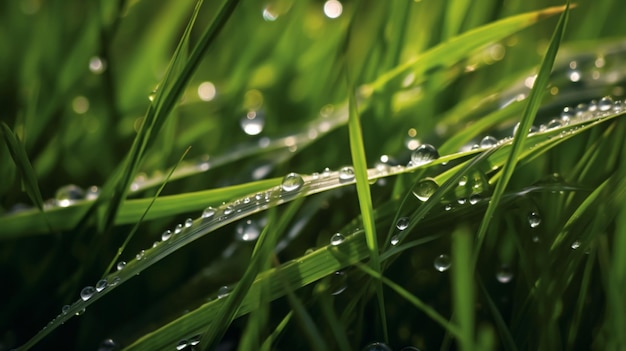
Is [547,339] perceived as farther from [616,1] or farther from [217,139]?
[616,1]

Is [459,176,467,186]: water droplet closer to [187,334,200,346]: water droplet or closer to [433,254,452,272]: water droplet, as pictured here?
[433,254,452,272]: water droplet

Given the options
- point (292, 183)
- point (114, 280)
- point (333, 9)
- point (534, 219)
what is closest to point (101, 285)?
point (114, 280)

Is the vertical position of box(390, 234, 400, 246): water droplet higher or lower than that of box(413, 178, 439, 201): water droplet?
lower

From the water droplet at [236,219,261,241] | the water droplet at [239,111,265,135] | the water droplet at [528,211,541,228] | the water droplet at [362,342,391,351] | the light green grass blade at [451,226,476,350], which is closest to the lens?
the light green grass blade at [451,226,476,350]

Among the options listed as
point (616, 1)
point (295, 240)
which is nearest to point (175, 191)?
point (295, 240)

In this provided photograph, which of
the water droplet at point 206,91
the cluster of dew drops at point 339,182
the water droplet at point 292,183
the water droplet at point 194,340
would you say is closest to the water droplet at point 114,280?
the cluster of dew drops at point 339,182

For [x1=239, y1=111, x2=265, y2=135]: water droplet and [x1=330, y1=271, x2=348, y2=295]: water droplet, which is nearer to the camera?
[x1=330, y1=271, x2=348, y2=295]: water droplet

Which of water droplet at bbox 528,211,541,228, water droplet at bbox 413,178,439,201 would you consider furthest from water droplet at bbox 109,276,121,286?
water droplet at bbox 528,211,541,228

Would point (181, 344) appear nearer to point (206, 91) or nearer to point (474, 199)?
point (474, 199)
